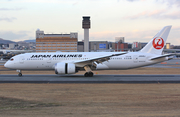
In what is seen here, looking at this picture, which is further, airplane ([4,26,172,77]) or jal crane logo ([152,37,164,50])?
jal crane logo ([152,37,164,50])

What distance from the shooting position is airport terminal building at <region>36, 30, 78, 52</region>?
120938mm

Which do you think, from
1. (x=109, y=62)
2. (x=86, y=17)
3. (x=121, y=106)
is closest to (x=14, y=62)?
(x=109, y=62)

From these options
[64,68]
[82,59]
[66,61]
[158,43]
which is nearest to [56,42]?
[66,61]

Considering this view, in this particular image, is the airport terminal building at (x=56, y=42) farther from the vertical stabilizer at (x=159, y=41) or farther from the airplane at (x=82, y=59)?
the vertical stabilizer at (x=159, y=41)

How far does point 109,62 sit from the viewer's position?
2727 centimetres

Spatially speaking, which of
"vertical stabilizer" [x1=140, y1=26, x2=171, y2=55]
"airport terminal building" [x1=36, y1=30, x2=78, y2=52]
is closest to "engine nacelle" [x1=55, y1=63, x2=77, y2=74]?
"vertical stabilizer" [x1=140, y1=26, x2=171, y2=55]

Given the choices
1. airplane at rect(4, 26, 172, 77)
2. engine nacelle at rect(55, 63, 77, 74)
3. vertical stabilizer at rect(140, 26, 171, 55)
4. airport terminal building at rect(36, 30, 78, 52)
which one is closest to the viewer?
engine nacelle at rect(55, 63, 77, 74)

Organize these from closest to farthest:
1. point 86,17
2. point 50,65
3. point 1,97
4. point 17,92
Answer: point 1,97, point 17,92, point 50,65, point 86,17

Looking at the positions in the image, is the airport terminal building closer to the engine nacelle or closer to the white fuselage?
the white fuselage

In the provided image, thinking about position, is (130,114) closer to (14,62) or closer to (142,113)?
(142,113)

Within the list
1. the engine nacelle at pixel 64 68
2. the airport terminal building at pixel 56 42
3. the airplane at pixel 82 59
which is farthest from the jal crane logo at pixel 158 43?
the airport terminal building at pixel 56 42

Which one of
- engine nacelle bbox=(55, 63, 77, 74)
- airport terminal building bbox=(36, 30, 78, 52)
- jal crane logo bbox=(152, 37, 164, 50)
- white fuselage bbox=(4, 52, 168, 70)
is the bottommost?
engine nacelle bbox=(55, 63, 77, 74)

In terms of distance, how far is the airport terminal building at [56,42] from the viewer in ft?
397

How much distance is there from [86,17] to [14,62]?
301ft
